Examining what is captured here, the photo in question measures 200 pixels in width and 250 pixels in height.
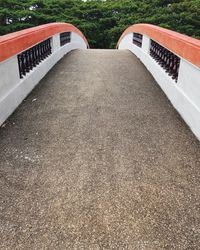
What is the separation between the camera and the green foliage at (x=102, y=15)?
2388 cm

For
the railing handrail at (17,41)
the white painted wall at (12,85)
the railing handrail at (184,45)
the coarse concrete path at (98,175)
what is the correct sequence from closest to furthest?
the coarse concrete path at (98,175), the railing handrail at (184,45), the railing handrail at (17,41), the white painted wall at (12,85)

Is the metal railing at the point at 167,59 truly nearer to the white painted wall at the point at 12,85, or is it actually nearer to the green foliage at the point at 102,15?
the white painted wall at the point at 12,85

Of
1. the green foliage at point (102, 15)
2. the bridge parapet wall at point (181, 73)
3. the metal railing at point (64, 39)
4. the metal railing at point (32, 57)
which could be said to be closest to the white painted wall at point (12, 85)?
the metal railing at point (32, 57)

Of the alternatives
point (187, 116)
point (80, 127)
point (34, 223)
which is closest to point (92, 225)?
point (34, 223)

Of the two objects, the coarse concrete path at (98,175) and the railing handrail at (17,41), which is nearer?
the coarse concrete path at (98,175)

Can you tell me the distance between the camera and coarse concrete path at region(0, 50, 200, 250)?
8.73 ft

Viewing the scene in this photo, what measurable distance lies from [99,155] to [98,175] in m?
0.47

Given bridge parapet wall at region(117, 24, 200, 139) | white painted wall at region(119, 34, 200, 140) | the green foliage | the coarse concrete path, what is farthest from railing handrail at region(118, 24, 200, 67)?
the green foliage

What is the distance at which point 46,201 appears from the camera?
3.06m

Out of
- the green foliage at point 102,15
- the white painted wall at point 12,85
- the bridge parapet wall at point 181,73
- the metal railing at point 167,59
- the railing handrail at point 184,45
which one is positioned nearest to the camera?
the railing handrail at point 184,45

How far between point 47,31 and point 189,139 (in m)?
5.52

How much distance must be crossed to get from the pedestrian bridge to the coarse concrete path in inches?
0.4

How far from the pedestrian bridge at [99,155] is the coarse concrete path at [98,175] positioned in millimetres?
11

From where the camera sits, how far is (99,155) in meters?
3.92
